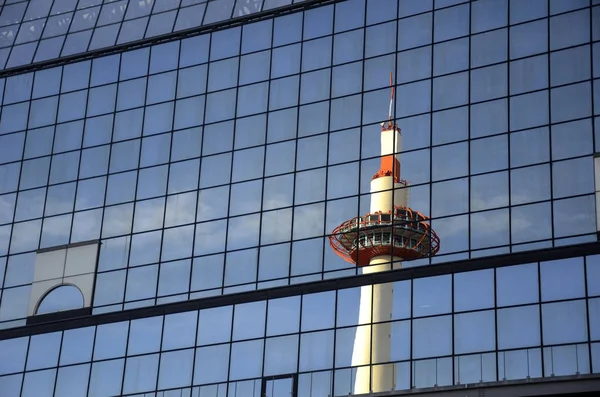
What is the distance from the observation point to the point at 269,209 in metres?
61.6

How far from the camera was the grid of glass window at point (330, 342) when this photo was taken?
5244 centimetres

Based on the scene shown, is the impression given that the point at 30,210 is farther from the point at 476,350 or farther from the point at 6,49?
the point at 476,350

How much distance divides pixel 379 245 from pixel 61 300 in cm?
1626

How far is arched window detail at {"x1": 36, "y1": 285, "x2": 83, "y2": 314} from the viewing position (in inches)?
2530

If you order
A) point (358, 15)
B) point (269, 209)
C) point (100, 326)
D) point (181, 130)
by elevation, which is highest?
point (358, 15)

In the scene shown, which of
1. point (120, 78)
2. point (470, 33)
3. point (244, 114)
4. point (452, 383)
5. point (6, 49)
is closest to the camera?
point (452, 383)

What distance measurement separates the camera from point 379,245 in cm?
6303

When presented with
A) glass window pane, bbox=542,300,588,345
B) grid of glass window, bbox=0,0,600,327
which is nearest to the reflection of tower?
grid of glass window, bbox=0,0,600,327

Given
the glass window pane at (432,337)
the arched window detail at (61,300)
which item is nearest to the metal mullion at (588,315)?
the glass window pane at (432,337)

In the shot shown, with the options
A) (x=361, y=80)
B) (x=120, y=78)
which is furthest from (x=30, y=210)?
(x=361, y=80)

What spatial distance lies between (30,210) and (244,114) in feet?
42.6

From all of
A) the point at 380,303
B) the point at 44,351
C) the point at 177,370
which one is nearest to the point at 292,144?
the point at 380,303

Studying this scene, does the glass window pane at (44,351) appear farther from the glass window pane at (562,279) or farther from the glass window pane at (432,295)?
the glass window pane at (562,279)

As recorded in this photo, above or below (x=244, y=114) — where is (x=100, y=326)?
below
